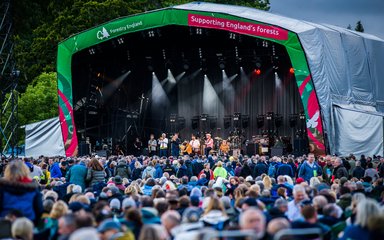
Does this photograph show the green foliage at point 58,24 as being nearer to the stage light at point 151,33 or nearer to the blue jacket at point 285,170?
the stage light at point 151,33

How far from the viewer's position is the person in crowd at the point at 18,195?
1136 cm

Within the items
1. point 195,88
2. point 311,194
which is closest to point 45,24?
point 195,88

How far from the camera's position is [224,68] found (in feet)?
149

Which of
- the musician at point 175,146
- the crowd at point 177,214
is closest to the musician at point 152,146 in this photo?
the musician at point 175,146

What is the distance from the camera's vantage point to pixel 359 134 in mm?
36875

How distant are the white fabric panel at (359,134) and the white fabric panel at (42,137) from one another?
13755 millimetres

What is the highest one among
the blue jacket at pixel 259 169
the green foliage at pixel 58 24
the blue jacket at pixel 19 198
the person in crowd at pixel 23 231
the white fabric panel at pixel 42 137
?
the green foliage at pixel 58 24

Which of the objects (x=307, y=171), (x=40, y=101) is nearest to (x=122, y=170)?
(x=307, y=171)

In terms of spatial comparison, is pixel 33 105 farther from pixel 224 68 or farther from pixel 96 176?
pixel 96 176

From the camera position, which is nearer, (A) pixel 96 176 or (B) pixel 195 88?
(A) pixel 96 176

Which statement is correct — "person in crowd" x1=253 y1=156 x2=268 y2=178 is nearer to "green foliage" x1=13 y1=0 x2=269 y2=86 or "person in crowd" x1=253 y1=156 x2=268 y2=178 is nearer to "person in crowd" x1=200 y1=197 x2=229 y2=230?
"person in crowd" x1=200 y1=197 x2=229 y2=230

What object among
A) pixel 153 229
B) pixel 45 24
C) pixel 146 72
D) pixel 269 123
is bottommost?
pixel 153 229

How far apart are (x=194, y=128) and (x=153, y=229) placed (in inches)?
1521

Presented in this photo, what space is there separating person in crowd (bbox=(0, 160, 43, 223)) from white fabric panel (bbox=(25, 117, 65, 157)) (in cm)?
3203
